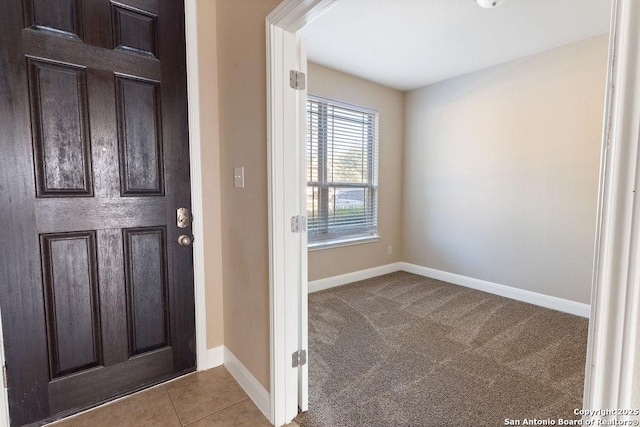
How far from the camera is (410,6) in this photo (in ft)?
7.04

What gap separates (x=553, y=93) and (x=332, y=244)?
2.73 meters

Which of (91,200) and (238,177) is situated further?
(238,177)

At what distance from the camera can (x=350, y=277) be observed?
12.3 feet

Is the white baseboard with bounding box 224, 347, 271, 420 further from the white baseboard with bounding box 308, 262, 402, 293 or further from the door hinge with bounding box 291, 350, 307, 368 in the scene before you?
the white baseboard with bounding box 308, 262, 402, 293

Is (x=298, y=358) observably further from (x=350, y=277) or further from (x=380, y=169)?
(x=380, y=169)

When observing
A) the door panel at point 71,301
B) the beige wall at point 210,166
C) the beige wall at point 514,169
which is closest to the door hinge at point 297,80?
the beige wall at point 210,166

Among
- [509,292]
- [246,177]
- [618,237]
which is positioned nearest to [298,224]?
[246,177]

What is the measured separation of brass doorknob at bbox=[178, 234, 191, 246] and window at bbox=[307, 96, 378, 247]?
1.69 m

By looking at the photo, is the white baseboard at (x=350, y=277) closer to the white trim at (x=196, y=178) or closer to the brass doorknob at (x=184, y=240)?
the white trim at (x=196, y=178)

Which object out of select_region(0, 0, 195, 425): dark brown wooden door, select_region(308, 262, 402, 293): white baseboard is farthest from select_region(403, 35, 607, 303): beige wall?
select_region(0, 0, 195, 425): dark brown wooden door

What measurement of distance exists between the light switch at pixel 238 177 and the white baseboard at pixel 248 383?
113 centimetres

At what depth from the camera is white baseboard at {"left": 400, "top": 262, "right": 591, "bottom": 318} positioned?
2836mm

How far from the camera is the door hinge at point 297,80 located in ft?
4.80

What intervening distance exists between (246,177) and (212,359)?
51.1 inches
